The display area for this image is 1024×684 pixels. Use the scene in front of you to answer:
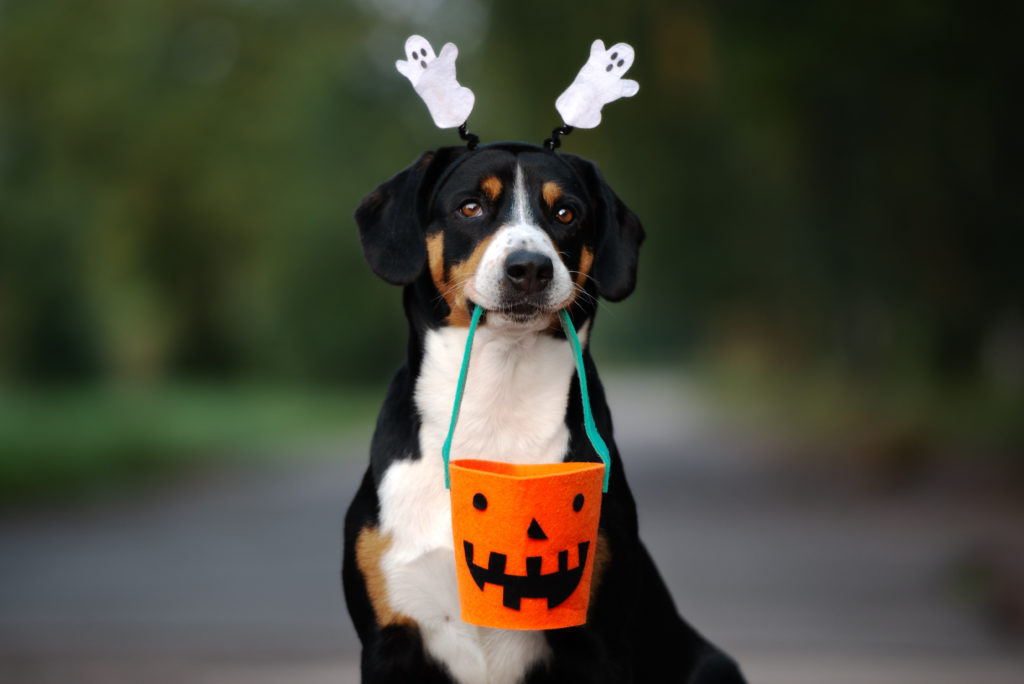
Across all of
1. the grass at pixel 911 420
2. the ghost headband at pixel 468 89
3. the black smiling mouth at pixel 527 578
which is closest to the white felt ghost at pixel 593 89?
the ghost headband at pixel 468 89

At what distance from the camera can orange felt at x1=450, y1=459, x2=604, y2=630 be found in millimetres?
2404

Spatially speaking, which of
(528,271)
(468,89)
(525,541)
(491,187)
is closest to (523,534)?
(525,541)

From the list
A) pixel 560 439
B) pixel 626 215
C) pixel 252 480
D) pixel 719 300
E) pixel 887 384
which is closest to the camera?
pixel 560 439

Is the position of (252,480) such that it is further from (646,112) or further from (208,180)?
(208,180)

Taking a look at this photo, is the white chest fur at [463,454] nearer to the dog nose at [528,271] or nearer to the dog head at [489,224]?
the dog head at [489,224]

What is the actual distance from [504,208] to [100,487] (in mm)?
9369

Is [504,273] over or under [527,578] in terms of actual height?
over

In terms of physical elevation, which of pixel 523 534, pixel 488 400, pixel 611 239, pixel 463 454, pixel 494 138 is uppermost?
pixel 494 138

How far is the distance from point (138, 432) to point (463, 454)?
11788 mm

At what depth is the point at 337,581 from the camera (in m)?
7.27

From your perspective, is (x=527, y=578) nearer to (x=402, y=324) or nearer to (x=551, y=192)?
(x=551, y=192)

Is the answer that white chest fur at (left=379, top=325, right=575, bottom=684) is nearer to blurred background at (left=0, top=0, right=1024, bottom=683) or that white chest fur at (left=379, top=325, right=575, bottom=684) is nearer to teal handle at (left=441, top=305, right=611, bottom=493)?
teal handle at (left=441, top=305, right=611, bottom=493)

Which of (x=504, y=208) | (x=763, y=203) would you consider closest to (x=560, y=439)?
(x=504, y=208)

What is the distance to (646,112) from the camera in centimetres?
1234
